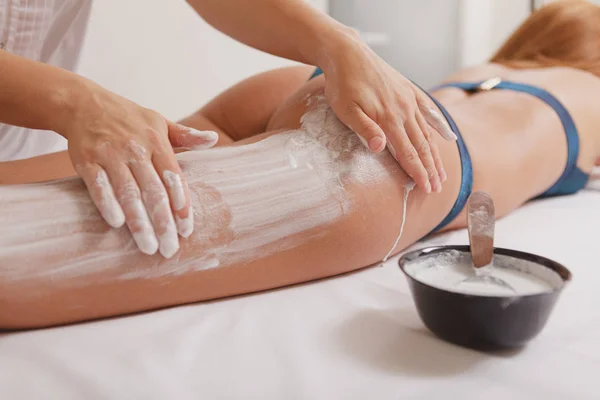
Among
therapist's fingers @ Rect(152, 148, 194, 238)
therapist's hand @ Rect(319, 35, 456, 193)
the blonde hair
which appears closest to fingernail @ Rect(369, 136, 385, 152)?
therapist's hand @ Rect(319, 35, 456, 193)

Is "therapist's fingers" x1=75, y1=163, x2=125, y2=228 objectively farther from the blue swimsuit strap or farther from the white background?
the white background

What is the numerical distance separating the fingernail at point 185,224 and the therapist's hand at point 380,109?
25 centimetres

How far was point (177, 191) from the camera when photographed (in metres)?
0.66

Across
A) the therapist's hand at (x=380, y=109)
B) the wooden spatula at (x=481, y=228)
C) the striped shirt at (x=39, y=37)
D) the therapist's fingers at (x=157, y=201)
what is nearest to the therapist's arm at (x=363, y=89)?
the therapist's hand at (x=380, y=109)

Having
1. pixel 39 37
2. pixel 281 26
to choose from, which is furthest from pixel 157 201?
pixel 39 37

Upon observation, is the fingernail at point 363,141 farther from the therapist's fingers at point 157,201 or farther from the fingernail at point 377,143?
the therapist's fingers at point 157,201

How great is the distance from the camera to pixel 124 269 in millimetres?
663

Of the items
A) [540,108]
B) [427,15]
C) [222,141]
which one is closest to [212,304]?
[222,141]

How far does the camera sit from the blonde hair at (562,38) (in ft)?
5.14

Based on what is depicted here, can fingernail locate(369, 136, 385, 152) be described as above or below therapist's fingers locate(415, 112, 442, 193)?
above

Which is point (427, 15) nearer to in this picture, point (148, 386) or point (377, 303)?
point (377, 303)

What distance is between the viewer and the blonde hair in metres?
1.57

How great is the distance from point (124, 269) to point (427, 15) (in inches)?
79.1

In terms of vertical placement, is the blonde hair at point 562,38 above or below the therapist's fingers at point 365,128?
below
